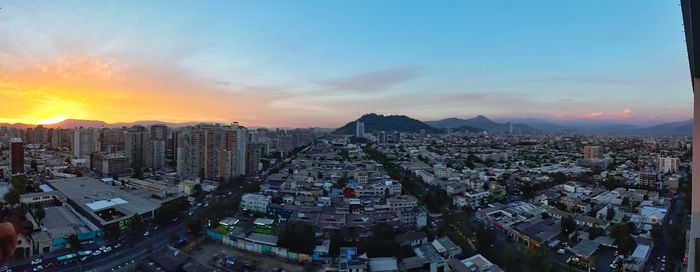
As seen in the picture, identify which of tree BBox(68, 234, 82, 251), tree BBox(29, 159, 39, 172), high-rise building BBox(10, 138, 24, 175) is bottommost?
tree BBox(68, 234, 82, 251)

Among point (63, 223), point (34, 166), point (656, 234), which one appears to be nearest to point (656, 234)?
point (656, 234)

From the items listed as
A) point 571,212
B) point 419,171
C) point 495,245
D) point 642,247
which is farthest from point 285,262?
point 419,171

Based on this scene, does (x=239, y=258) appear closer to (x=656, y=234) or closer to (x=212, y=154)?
(x=656, y=234)

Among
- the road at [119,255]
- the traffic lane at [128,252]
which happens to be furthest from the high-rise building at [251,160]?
the traffic lane at [128,252]

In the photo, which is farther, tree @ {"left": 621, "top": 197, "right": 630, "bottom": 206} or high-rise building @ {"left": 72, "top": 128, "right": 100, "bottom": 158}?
high-rise building @ {"left": 72, "top": 128, "right": 100, "bottom": 158}

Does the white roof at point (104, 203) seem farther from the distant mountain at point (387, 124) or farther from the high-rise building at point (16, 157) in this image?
the distant mountain at point (387, 124)

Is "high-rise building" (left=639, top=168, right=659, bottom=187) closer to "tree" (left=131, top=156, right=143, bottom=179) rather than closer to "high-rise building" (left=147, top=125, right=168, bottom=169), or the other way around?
"tree" (left=131, top=156, right=143, bottom=179)

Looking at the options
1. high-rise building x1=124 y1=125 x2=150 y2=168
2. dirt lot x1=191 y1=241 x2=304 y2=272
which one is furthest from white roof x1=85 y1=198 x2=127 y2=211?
high-rise building x1=124 y1=125 x2=150 y2=168
